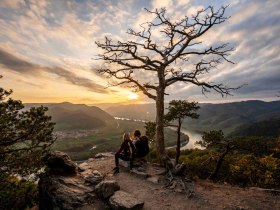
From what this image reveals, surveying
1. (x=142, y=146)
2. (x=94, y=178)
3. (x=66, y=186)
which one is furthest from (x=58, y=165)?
(x=142, y=146)

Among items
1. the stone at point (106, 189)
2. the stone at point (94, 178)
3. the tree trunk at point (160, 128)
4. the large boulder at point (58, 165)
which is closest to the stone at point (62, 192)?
the stone at point (94, 178)

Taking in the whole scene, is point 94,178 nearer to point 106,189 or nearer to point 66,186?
point 66,186

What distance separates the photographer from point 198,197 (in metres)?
14.4

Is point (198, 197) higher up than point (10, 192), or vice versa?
point (198, 197)

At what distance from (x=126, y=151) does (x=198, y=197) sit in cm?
614

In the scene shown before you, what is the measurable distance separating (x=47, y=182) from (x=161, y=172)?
7957mm

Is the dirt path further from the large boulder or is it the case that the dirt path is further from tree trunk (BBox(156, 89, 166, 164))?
tree trunk (BBox(156, 89, 166, 164))

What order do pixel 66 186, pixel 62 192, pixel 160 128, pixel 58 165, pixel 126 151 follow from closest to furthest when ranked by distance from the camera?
pixel 62 192
pixel 66 186
pixel 58 165
pixel 126 151
pixel 160 128

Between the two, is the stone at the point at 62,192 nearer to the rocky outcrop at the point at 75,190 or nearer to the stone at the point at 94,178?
the rocky outcrop at the point at 75,190

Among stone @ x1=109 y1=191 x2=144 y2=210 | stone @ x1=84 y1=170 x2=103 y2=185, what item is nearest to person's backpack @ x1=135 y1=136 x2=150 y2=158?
stone @ x1=84 y1=170 x2=103 y2=185

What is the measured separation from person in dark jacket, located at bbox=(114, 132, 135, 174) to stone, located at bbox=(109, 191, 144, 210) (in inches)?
170

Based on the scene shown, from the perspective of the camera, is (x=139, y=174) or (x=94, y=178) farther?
(x=139, y=174)

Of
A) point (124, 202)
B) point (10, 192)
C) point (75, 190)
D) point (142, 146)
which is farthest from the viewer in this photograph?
point (142, 146)

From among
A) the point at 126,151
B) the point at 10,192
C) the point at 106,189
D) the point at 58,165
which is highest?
the point at 126,151
